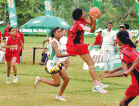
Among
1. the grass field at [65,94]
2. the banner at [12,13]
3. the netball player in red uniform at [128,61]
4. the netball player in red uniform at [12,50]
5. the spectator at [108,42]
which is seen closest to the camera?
the netball player in red uniform at [128,61]

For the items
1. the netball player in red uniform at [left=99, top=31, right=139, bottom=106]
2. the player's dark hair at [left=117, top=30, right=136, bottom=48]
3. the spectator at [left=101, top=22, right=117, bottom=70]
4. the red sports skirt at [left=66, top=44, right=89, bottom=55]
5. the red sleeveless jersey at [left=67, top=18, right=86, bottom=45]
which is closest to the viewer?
the netball player in red uniform at [left=99, top=31, right=139, bottom=106]

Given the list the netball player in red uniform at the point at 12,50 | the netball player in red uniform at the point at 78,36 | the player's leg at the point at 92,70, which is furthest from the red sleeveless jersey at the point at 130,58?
the netball player in red uniform at the point at 12,50

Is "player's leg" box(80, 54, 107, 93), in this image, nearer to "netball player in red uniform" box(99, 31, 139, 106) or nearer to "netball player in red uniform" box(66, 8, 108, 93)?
"netball player in red uniform" box(66, 8, 108, 93)

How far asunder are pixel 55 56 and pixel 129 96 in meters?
2.48

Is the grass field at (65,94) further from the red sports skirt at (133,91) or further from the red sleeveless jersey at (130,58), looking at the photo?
the red sleeveless jersey at (130,58)

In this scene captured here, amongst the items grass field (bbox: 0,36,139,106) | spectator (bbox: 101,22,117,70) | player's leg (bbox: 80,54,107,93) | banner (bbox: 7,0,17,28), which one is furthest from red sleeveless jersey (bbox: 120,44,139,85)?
banner (bbox: 7,0,17,28)

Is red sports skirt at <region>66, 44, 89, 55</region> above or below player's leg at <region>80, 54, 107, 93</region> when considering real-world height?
above

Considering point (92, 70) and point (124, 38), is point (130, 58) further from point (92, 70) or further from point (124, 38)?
point (92, 70)

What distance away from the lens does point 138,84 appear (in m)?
4.32

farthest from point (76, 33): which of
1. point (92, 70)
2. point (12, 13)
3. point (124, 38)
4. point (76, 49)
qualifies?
point (12, 13)

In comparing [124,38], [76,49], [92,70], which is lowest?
[92,70]

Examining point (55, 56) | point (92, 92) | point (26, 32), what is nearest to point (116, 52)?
point (92, 92)

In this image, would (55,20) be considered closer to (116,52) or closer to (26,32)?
(116,52)

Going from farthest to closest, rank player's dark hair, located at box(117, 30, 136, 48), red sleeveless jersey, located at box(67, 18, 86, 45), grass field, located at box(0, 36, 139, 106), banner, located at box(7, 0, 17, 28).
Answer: banner, located at box(7, 0, 17, 28) → red sleeveless jersey, located at box(67, 18, 86, 45) → grass field, located at box(0, 36, 139, 106) → player's dark hair, located at box(117, 30, 136, 48)
